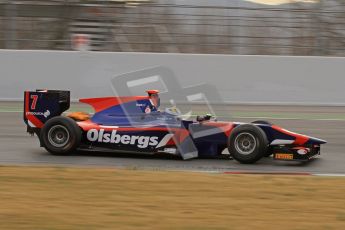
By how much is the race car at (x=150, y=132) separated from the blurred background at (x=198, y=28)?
897cm

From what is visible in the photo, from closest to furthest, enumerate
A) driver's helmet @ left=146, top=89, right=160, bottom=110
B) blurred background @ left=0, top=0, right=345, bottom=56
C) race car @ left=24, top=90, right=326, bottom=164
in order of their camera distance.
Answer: race car @ left=24, top=90, right=326, bottom=164 → driver's helmet @ left=146, top=89, right=160, bottom=110 → blurred background @ left=0, top=0, right=345, bottom=56

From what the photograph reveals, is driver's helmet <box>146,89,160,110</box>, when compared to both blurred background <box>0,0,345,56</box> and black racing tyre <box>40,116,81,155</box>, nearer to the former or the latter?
black racing tyre <box>40,116,81,155</box>

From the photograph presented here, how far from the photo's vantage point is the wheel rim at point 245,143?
27.1 feet

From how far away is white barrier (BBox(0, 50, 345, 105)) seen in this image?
17000 mm

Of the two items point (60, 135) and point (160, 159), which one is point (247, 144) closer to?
point (160, 159)

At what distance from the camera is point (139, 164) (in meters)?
8.44

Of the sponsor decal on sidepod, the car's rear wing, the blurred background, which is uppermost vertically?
the blurred background

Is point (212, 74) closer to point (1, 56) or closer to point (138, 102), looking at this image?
point (1, 56)

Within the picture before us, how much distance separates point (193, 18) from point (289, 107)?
4.11m

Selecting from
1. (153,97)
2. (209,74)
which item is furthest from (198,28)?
(153,97)

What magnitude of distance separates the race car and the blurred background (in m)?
8.97

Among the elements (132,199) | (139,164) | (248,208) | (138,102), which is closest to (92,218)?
(132,199)

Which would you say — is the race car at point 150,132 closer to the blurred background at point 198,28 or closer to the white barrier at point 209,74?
the white barrier at point 209,74

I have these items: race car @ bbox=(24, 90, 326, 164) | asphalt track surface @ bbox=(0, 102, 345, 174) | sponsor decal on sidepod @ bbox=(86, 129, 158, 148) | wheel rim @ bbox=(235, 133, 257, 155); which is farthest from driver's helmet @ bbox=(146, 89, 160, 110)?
wheel rim @ bbox=(235, 133, 257, 155)
